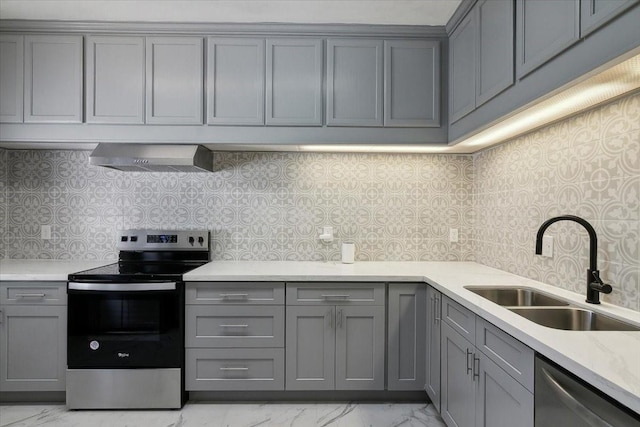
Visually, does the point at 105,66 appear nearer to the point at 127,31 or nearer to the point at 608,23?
the point at 127,31

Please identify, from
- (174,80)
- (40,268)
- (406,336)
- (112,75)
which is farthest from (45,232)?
(406,336)

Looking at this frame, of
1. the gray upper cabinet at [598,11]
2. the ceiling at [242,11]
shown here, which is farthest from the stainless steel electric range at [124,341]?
the gray upper cabinet at [598,11]

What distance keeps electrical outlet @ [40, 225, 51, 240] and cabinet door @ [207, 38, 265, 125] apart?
1.57 m

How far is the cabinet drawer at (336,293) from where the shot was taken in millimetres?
2373

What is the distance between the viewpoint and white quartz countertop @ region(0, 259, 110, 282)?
2.32 meters

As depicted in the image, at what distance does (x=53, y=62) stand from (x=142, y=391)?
219 cm

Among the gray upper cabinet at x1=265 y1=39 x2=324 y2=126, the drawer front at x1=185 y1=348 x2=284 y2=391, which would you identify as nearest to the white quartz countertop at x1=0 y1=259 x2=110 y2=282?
the drawer front at x1=185 y1=348 x2=284 y2=391

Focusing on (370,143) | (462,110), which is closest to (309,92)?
(370,143)

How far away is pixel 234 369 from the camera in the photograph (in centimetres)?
238

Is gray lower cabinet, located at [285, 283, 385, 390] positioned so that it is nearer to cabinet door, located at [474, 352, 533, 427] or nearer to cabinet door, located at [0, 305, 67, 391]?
cabinet door, located at [474, 352, 533, 427]

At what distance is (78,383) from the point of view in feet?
7.57

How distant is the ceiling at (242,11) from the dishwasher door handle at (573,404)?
6.77 feet

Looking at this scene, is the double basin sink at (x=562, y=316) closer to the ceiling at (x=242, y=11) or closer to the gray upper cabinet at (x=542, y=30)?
the gray upper cabinet at (x=542, y=30)

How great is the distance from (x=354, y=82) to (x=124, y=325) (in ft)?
6.93
